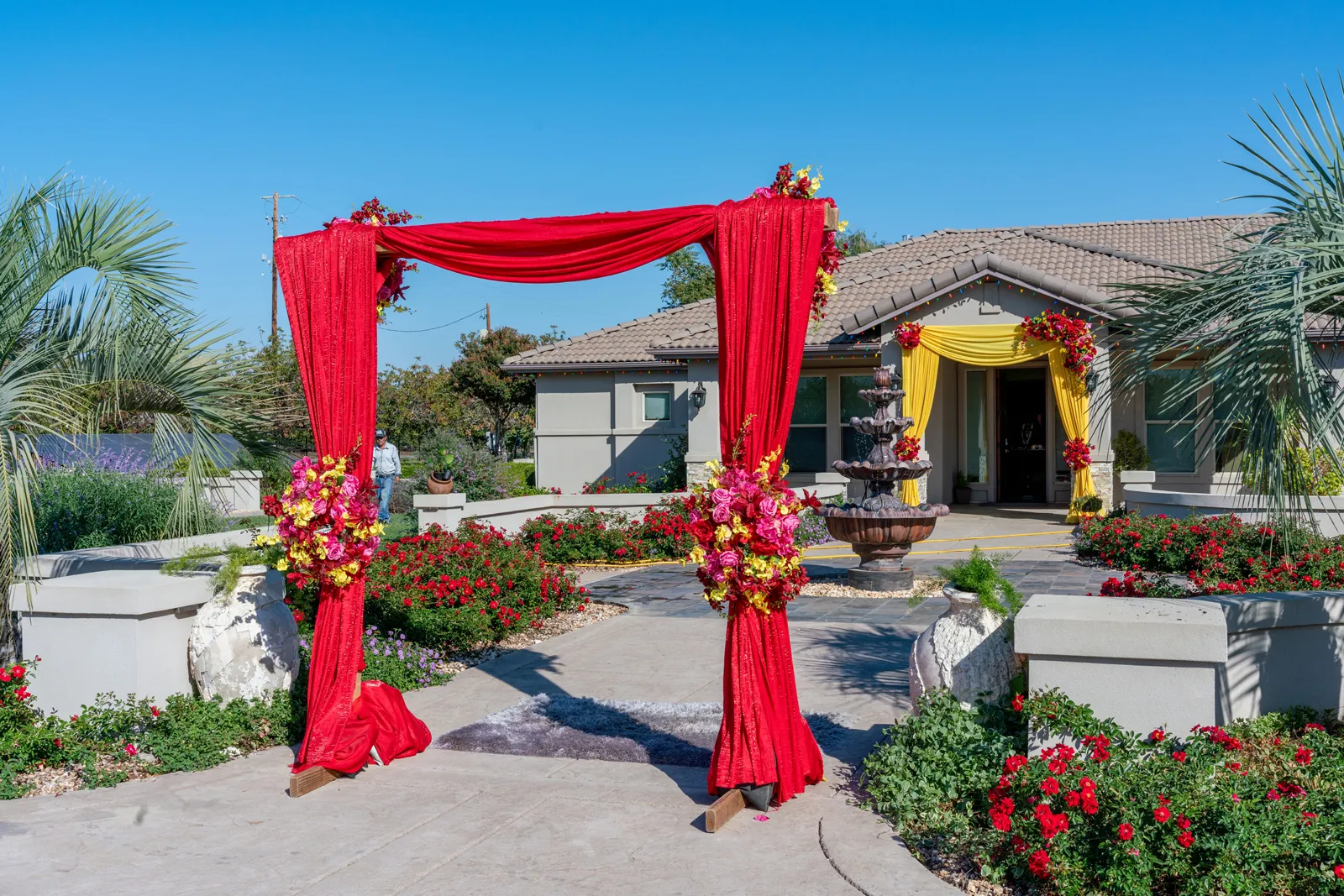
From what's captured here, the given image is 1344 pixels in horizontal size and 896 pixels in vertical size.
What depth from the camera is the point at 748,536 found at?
5344mm

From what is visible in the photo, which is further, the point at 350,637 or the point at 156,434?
the point at 156,434

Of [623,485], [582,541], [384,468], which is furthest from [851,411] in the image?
[384,468]

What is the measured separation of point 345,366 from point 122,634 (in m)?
2.12

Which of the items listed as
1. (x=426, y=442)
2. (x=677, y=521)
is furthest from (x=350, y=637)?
(x=426, y=442)

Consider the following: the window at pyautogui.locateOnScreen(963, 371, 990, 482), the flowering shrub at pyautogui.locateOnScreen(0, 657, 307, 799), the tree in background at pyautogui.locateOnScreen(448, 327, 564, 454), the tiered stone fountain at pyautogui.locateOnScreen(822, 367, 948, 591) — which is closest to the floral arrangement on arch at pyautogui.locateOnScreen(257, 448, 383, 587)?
the flowering shrub at pyautogui.locateOnScreen(0, 657, 307, 799)

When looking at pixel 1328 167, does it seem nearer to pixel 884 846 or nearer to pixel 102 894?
pixel 884 846

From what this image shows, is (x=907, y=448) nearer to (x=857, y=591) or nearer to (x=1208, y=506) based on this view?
(x=1208, y=506)

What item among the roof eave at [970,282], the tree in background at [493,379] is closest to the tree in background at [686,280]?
the tree in background at [493,379]

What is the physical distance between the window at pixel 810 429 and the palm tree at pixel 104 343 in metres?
14.2

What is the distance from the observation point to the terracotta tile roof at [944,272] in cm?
1728

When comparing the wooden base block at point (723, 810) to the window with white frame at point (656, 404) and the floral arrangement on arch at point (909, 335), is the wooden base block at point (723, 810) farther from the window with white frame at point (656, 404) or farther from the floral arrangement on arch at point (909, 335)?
the window with white frame at point (656, 404)

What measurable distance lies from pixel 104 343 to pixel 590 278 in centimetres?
335

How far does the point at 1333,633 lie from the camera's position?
19.0 feet

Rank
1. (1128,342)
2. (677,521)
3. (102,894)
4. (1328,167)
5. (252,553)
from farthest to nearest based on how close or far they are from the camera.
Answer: (677,521)
(252,553)
(1128,342)
(1328,167)
(102,894)
